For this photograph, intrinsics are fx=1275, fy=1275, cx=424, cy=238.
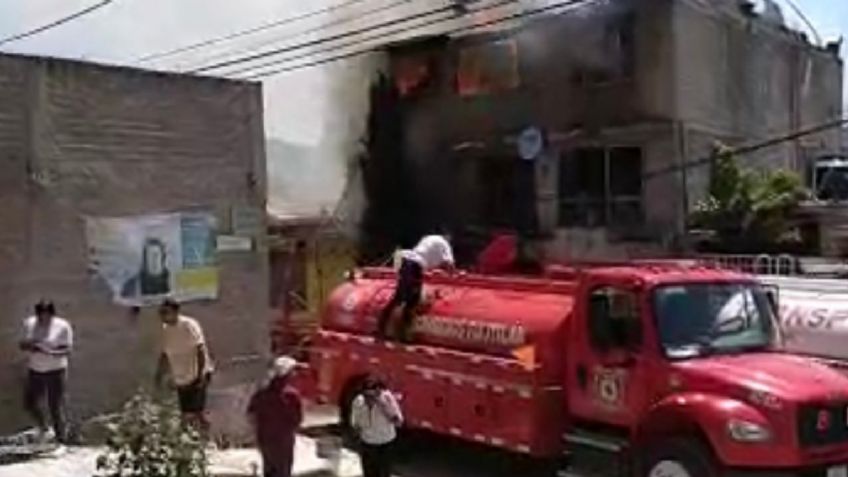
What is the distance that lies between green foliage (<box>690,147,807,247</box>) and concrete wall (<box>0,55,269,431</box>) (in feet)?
40.1

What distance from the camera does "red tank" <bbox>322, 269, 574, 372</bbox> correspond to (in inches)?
495

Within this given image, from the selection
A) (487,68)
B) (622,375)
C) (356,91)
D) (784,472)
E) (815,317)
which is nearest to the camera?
(784,472)

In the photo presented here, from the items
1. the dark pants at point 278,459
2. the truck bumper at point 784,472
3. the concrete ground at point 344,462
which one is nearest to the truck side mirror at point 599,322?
the truck bumper at point 784,472

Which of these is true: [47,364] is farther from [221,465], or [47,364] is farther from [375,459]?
[375,459]

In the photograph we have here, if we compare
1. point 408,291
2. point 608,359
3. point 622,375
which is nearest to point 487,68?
point 408,291

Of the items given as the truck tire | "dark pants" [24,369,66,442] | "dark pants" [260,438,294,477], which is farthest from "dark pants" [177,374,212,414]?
the truck tire

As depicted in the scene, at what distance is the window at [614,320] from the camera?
11.5 meters

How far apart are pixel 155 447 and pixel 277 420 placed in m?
2.26

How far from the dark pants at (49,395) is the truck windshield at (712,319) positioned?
684 centimetres

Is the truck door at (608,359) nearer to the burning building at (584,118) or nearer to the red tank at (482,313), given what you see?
the red tank at (482,313)

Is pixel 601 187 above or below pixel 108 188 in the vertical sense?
above

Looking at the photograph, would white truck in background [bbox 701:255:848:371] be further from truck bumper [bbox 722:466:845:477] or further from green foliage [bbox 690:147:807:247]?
green foliage [bbox 690:147:807:247]

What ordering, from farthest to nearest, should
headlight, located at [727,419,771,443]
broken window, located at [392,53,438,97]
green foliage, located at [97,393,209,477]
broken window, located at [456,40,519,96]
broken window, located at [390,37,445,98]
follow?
broken window, located at [392,53,438,97], broken window, located at [390,37,445,98], broken window, located at [456,40,519,96], headlight, located at [727,419,771,443], green foliage, located at [97,393,209,477]

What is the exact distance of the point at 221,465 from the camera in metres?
12.7
